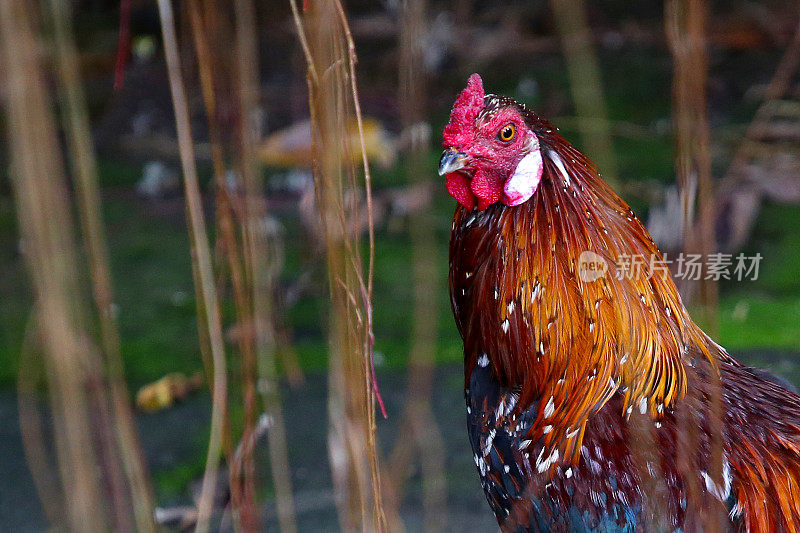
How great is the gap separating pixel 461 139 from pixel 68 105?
2.65 ft

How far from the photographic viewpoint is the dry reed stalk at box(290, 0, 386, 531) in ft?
2.42

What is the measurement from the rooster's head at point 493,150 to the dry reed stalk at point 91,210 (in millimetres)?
712

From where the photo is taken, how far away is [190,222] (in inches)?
30.1

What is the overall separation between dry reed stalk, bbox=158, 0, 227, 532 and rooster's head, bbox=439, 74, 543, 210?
64 cm

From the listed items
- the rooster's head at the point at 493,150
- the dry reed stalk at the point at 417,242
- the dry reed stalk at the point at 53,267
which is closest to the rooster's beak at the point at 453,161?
the rooster's head at the point at 493,150

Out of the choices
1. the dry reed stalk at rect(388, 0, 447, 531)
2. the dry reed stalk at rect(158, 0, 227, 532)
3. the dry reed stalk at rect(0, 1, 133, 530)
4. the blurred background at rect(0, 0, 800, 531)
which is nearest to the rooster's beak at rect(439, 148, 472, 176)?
the blurred background at rect(0, 0, 800, 531)

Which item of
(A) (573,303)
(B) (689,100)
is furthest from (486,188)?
(B) (689,100)

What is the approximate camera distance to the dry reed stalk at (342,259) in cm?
74

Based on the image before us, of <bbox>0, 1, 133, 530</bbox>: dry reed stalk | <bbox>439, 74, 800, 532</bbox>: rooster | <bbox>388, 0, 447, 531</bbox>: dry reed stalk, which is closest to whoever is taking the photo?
<bbox>0, 1, 133, 530</bbox>: dry reed stalk

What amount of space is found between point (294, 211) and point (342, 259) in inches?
122

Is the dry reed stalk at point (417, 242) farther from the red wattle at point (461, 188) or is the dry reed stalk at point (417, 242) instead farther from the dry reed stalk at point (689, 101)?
the red wattle at point (461, 188)

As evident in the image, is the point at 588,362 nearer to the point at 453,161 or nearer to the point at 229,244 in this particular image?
the point at 453,161

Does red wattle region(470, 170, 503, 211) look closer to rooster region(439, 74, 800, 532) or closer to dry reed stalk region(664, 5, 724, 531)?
rooster region(439, 74, 800, 532)

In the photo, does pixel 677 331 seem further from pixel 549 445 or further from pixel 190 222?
pixel 190 222
